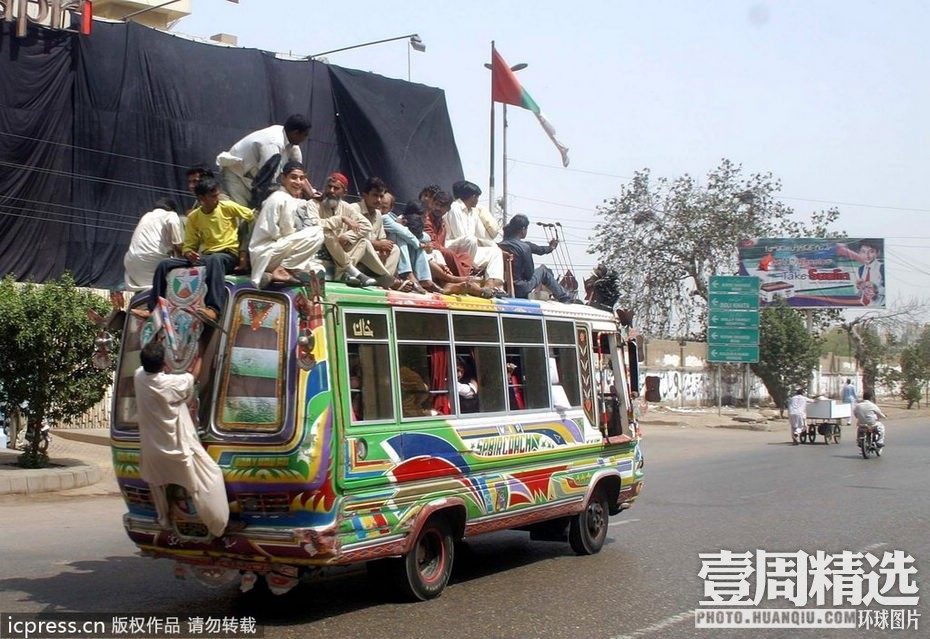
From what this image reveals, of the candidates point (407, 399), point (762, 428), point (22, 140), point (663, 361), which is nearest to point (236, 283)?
point (407, 399)

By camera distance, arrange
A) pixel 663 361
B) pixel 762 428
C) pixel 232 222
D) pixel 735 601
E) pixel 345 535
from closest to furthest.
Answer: pixel 345 535 → pixel 232 222 → pixel 735 601 → pixel 762 428 → pixel 663 361

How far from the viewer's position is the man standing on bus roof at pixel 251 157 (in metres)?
8.21

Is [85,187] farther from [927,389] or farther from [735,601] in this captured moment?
[927,389]

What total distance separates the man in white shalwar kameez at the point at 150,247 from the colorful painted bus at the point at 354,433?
375mm

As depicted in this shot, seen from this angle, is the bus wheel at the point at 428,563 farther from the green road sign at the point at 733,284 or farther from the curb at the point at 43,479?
the green road sign at the point at 733,284

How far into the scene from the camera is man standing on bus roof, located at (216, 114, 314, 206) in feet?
26.9

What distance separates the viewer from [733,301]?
1587 inches

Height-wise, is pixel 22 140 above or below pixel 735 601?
above

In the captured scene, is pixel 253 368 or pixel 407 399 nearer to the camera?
pixel 253 368

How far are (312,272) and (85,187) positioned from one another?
76.8 ft

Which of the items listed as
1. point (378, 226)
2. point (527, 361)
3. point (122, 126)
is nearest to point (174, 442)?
point (378, 226)

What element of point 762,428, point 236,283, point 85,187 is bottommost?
point 762,428

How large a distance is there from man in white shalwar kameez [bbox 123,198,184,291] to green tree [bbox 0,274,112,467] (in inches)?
283

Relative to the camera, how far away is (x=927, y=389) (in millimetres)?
62969
